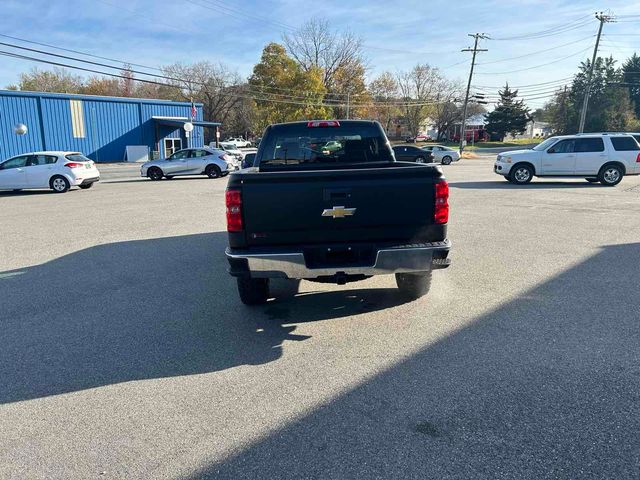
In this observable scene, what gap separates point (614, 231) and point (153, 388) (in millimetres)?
8917

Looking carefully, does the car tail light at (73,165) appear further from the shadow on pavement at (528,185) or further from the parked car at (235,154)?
the shadow on pavement at (528,185)

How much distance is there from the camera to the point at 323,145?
228 inches

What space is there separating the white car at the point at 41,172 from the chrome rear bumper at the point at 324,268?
15.8 metres

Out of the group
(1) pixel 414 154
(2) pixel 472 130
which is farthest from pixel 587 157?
(2) pixel 472 130

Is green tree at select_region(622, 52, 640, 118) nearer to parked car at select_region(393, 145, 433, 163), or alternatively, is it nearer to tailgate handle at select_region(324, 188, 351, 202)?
parked car at select_region(393, 145, 433, 163)

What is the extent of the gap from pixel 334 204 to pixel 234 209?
888 millimetres

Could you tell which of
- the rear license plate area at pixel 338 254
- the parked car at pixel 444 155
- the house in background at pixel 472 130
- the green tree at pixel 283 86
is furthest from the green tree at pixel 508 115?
the rear license plate area at pixel 338 254

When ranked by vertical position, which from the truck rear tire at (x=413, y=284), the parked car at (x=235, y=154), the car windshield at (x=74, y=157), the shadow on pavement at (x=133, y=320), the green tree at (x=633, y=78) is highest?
the green tree at (x=633, y=78)

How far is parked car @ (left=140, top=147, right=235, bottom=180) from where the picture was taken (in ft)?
72.7

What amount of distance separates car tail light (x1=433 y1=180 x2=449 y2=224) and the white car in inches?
661

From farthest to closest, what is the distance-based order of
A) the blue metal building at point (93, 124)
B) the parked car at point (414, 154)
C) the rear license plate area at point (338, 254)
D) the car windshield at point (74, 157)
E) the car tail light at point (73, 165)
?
1. the blue metal building at point (93, 124)
2. the parked car at point (414, 154)
3. the car windshield at point (74, 157)
4. the car tail light at point (73, 165)
5. the rear license plate area at point (338, 254)

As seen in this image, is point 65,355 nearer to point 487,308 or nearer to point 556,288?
point 487,308

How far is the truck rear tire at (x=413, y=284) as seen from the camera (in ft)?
15.8

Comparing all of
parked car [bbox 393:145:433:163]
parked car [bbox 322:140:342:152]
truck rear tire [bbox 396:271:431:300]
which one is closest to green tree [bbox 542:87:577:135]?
parked car [bbox 393:145:433:163]
